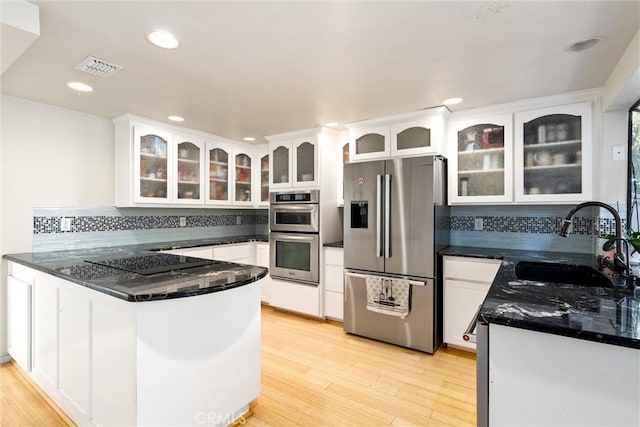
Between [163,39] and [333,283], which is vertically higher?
[163,39]

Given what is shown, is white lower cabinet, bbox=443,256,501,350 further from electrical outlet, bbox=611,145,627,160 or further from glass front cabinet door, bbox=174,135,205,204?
glass front cabinet door, bbox=174,135,205,204

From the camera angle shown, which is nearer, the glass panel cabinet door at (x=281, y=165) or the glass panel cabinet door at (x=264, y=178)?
the glass panel cabinet door at (x=281, y=165)

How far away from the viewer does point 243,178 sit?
4.43 meters

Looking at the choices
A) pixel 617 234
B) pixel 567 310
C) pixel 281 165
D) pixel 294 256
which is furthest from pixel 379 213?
pixel 567 310

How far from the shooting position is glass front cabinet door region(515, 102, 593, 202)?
2.53 m

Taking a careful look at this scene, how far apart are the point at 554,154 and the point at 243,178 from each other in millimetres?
3496

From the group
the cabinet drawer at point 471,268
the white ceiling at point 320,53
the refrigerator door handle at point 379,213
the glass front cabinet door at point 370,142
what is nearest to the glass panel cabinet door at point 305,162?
the glass front cabinet door at point 370,142

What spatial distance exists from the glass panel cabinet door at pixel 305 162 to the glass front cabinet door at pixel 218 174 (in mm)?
1019

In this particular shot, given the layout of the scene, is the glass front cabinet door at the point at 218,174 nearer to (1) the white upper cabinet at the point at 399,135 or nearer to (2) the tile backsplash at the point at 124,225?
(2) the tile backsplash at the point at 124,225

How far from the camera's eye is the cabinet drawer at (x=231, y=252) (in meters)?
3.80

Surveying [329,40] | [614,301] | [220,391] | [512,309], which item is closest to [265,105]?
[329,40]

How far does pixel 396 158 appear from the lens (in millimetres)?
3062

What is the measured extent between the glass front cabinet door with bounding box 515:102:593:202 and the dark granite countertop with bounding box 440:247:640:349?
1.38m

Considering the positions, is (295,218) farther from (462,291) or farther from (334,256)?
(462,291)
